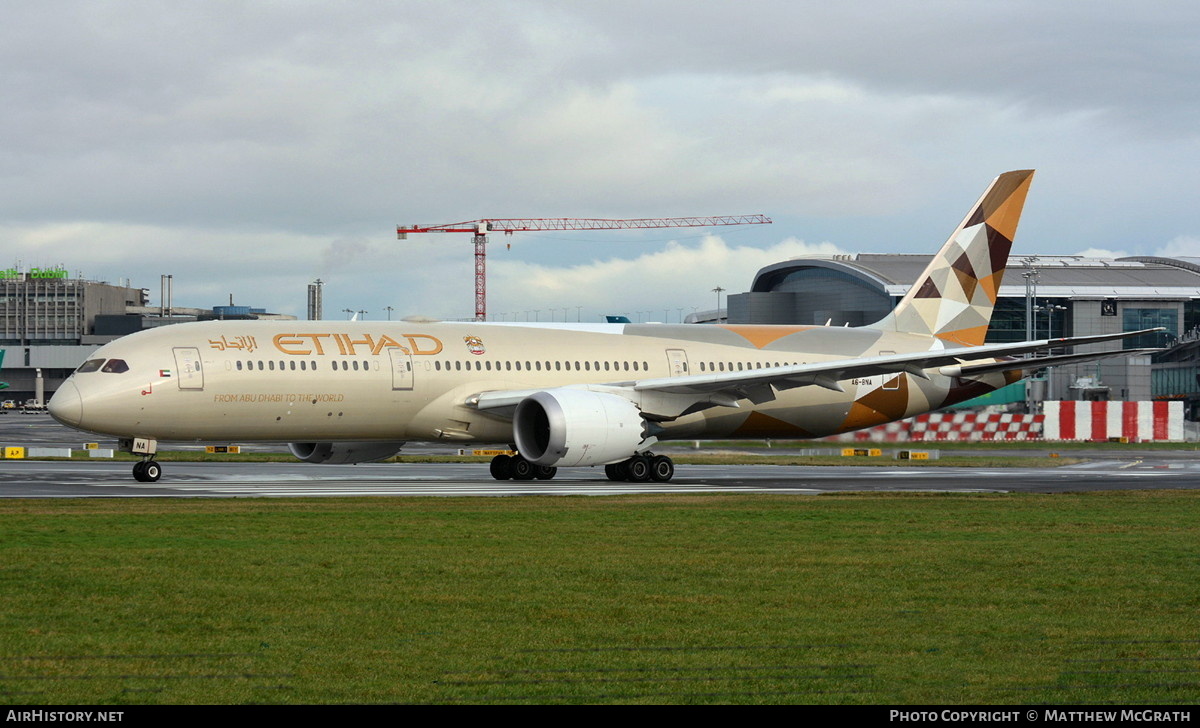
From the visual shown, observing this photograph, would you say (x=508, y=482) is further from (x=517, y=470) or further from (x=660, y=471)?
(x=660, y=471)

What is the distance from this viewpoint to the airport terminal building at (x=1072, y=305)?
100688 mm

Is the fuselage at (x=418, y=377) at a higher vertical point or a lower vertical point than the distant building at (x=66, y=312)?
lower

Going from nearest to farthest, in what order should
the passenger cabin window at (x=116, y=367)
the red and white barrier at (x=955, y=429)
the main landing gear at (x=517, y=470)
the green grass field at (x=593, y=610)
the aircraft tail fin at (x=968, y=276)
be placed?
the green grass field at (x=593, y=610), the passenger cabin window at (x=116, y=367), the main landing gear at (x=517, y=470), the aircraft tail fin at (x=968, y=276), the red and white barrier at (x=955, y=429)

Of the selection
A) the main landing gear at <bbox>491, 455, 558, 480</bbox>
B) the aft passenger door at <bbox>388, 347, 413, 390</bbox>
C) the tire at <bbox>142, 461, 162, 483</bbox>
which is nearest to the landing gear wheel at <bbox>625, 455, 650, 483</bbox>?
the main landing gear at <bbox>491, 455, 558, 480</bbox>

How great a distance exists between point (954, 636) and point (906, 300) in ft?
105

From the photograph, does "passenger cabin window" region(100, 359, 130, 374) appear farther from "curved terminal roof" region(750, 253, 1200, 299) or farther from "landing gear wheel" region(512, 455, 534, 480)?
"curved terminal roof" region(750, 253, 1200, 299)

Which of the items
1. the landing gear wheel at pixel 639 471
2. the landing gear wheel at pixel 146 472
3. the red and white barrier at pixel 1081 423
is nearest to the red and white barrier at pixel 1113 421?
the red and white barrier at pixel 1081 423

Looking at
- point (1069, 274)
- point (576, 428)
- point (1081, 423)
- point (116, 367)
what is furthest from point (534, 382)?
point (1069, 274)

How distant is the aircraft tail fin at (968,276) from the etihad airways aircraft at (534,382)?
0.22 feet

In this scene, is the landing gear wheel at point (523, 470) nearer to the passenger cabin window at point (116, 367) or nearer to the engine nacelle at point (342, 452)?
the engine nacelle at point (342, 452)

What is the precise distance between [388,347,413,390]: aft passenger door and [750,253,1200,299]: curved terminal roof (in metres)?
85.6

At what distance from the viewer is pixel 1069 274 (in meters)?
117

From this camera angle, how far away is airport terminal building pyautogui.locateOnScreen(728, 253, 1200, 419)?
10069 cm

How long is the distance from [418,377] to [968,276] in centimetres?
1789
